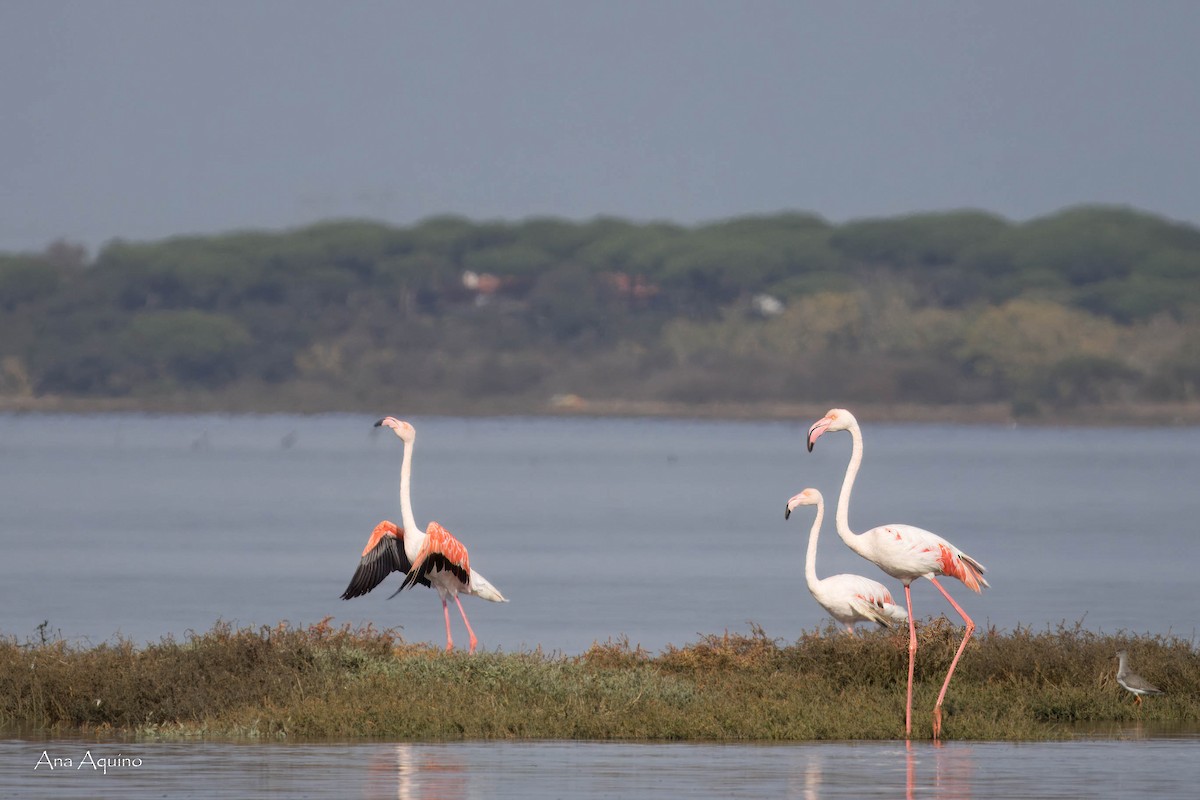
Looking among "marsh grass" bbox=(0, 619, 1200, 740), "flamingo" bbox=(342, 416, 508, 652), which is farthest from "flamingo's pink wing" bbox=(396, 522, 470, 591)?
"marsh grass" bbox=(0, 619, 1200, 740)

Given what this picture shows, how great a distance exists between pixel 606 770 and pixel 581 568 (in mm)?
25360

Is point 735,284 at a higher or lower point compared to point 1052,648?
higher

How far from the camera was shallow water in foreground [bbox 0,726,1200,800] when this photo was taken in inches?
472

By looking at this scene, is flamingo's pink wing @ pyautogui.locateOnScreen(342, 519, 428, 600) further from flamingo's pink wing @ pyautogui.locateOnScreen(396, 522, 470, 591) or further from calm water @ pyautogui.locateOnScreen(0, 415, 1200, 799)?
calm water @ pyautogui.locateOnScreen(0, 415, 1200, 799)

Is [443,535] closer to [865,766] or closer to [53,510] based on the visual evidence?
[865,766]

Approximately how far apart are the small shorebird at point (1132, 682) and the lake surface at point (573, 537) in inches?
239

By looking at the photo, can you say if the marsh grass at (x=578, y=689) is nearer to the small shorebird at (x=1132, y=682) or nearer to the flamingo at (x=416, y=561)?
the small shorebird at (x=1132, y=682)

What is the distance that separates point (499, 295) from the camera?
175 m

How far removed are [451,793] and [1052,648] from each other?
5.83 metres

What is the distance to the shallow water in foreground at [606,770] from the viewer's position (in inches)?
472

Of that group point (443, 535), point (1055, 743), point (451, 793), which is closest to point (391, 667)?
point (443, 535)
